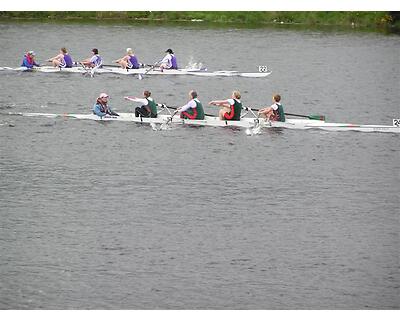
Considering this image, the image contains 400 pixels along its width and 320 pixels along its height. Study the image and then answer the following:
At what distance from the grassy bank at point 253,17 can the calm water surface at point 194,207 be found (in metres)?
16.6

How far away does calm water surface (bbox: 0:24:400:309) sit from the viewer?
2214cm

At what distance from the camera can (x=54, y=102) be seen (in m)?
41.2

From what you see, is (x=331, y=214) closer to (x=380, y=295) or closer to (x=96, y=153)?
(x=380, y=295)

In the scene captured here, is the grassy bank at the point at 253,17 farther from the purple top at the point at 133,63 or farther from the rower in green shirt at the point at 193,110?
the rower in green shirt at the point at 193,110

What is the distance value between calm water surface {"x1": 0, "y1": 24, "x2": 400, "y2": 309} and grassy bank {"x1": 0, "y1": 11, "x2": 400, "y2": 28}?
1657 centimetres

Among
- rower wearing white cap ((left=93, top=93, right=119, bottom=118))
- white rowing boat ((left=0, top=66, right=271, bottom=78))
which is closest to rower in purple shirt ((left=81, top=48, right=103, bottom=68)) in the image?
white rowing boat ((left=0, top=66, right=271, bottom=78))

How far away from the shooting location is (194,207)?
2719cm

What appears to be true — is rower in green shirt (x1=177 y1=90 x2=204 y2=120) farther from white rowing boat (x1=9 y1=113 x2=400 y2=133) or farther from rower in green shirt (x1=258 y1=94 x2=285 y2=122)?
rower in green shirt (x1=258 y1=94 x2=285 y2=122)

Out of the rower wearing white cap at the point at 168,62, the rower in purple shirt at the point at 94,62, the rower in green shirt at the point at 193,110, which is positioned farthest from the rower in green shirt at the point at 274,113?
the rower in purple shirt at the point at 94,62

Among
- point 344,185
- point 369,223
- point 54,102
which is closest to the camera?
point 369,223

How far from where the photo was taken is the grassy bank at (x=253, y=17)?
61.3 metres

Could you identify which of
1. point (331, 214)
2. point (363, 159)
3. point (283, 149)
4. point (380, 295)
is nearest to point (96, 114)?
point (283, 149)

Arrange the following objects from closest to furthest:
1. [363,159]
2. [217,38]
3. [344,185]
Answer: [344,185], [363,159], [217,38]

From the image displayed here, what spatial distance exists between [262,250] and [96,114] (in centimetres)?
1378
